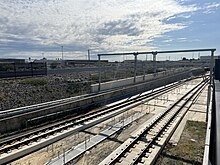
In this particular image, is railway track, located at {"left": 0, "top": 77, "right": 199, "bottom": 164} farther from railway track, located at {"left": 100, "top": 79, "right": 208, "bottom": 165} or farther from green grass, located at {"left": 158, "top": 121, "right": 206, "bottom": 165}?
green grass, located at {"left": 158, "top": 121, "right": 206, "bottom": 165}

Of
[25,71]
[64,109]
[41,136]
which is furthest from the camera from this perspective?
[25,71]

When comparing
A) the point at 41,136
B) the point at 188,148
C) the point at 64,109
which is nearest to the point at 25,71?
the point at 64,109

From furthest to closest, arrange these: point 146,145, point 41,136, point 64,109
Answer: point 64,109 → point 41,136 → point 146,145

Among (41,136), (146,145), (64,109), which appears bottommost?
(146,145)

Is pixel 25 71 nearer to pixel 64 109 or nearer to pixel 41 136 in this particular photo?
pixel 64 109

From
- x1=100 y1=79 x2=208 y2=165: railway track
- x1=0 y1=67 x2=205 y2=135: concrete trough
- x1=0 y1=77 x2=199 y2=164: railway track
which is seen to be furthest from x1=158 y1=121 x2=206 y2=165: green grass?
x1=0 y1=67 x2=205 y2=135: concrete trough

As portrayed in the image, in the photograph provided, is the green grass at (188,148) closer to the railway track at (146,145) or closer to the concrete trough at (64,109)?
the railway track at (146,145)

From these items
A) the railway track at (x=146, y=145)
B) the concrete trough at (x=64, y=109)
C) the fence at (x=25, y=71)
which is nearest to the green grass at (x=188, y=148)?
the railway track at (x=146, y=145)

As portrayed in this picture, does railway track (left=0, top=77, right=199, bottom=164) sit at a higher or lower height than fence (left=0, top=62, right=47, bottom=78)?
lower

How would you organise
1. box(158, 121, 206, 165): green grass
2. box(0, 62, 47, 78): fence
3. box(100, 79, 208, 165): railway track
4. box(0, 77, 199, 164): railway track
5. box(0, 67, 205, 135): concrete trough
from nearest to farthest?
1. box(100, 79, 208, 165): railway track
2. box(158, 121, 206, 165): green grass
3. box(0, 77, 199, 164): railway track
4. box(0, 67, 205, 135): concrete trough
5. box(0, 62, 47, 78): fence

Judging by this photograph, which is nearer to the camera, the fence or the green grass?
the green grass

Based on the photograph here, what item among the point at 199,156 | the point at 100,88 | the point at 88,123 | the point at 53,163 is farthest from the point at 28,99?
the point at 199,156

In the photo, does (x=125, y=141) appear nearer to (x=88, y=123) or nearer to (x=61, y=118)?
(x=88, y=123)

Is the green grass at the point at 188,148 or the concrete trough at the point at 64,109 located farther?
the concrete trough at the point at 64,109
